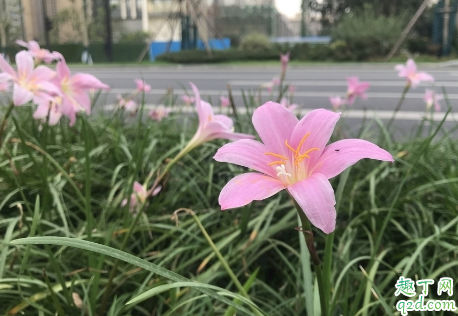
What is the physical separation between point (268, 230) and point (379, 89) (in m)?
6.17

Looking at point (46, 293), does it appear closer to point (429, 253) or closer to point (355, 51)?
point (429, 253)

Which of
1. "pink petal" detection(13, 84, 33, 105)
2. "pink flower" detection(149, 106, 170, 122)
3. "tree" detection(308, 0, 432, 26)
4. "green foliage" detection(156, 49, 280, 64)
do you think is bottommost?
"pink flower" detection(149, 106, 170, 122)

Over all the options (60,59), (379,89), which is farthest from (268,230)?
(379,89)

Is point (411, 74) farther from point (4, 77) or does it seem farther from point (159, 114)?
point (4, 77)

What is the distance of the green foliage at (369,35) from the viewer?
1452cm

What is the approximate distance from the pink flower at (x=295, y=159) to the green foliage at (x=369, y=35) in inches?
589

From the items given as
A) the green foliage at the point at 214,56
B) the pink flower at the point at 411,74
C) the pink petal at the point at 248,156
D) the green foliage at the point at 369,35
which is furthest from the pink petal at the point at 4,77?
the green foliage at the point at 369,35

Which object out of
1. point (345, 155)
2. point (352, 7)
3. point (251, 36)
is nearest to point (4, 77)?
point (345, 155)

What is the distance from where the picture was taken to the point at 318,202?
451mm

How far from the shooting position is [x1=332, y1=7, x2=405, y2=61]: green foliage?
14523 millimetres

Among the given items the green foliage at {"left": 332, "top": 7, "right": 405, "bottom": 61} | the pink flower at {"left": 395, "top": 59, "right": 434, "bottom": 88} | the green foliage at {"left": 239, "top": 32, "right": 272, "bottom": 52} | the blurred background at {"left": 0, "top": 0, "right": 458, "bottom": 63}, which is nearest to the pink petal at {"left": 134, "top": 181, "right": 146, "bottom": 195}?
the pink flower at {"left": 395, "top": 59, "right": 434, "bottom": 88}

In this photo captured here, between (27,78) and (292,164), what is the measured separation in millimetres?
732

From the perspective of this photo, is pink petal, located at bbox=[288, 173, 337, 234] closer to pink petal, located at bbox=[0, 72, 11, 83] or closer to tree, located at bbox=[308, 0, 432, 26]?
pink petal, located at bbox=[0, 72, 11, 83]

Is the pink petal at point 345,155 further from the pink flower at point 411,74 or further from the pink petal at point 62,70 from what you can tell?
the pink flower at point 411,74
